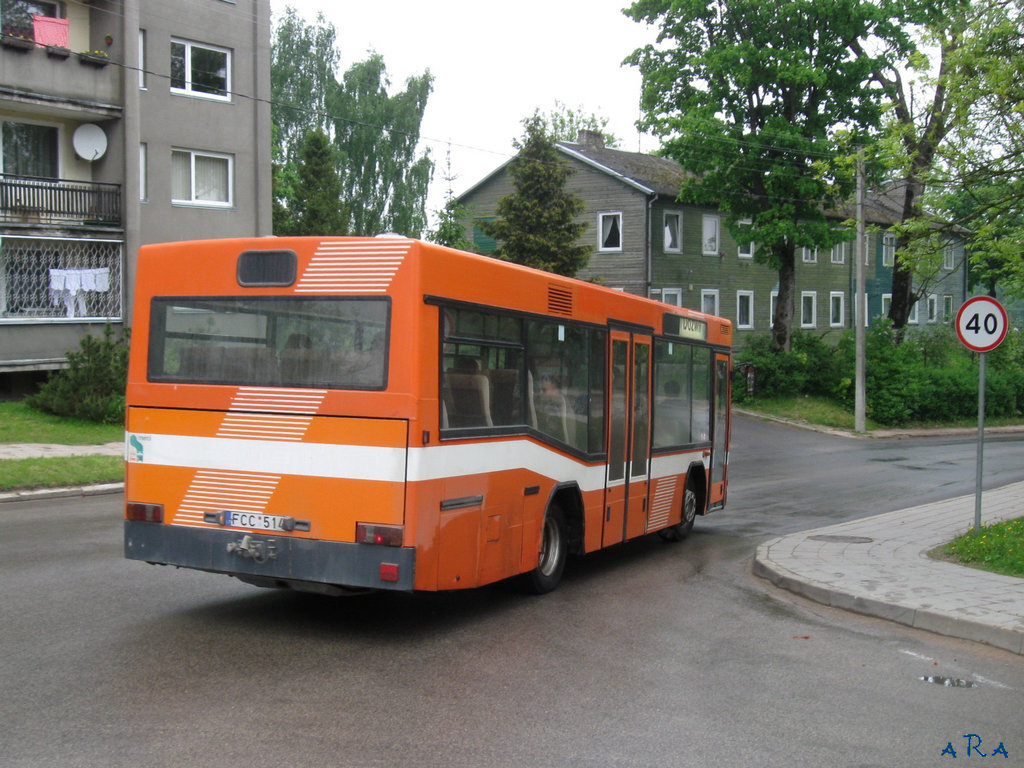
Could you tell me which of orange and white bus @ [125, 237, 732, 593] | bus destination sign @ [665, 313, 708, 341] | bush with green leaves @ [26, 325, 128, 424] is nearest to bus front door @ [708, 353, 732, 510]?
bus destination sign @ [665, 313, 708, 341]

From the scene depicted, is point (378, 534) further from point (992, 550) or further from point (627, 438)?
point (992, 550)

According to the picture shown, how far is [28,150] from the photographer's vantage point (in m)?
25.8

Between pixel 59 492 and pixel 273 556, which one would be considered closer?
pixel 273 556

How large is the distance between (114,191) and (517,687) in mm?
22969

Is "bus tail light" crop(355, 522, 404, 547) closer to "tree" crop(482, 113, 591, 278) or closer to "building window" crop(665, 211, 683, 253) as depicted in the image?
"tree" crop(482, 113, 591, 278)

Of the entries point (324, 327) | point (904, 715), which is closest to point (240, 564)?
point (324, 327)

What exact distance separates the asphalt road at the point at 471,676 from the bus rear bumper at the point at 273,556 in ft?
1.46

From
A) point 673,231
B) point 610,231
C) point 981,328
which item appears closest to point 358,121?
point 610,231

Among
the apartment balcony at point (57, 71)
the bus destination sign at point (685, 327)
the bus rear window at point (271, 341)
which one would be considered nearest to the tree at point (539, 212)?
the apartment balcony at point (57, 71)

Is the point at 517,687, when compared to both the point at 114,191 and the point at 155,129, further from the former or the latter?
the point at 155,129

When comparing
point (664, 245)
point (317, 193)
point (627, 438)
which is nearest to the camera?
point (627, 438)

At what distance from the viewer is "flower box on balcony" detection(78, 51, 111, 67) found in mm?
25250

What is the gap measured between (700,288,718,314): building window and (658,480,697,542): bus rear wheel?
3415 centimetres

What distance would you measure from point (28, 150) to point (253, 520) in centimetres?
2174
